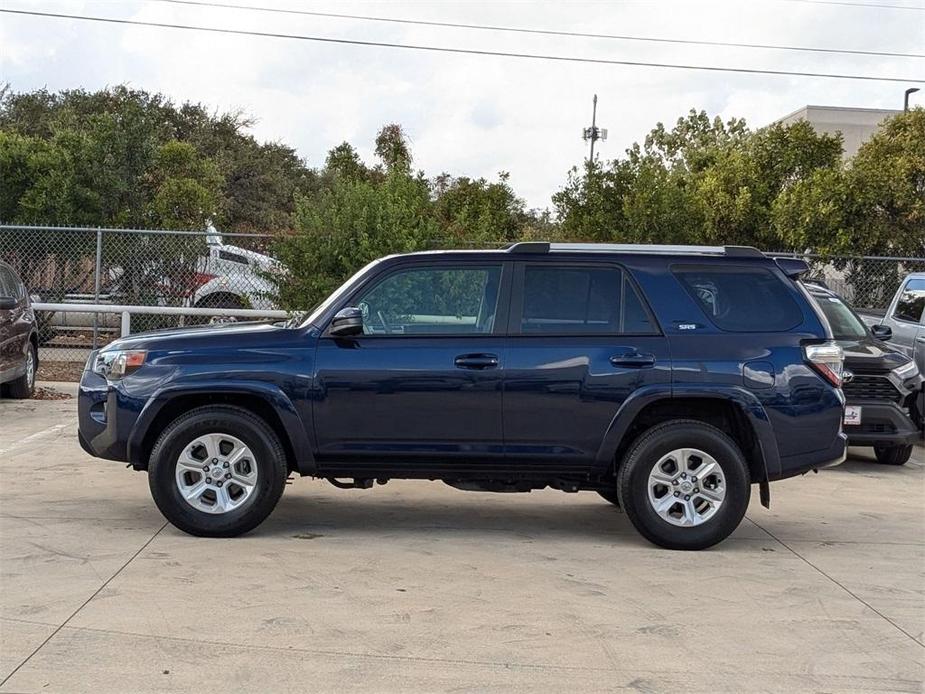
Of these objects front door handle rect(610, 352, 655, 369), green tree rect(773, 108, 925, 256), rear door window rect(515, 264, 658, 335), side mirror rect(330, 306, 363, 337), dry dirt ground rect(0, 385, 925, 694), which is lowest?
dry dirt ground rect(0, 385, 925, 694)

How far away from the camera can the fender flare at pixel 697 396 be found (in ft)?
24.2

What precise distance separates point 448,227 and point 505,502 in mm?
6573

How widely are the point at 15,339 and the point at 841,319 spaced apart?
9.10m

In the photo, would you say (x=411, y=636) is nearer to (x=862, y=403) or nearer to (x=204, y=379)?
(x=204, y=379)

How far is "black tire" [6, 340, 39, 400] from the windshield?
907 centimetres

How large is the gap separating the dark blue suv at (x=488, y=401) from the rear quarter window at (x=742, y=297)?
3 cm

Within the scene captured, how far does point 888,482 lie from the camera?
10867 millimetres

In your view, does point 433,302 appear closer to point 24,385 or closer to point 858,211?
point 24,385

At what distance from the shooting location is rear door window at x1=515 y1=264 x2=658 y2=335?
297 inches

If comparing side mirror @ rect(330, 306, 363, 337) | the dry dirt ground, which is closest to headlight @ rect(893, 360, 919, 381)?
the dry dirt ground

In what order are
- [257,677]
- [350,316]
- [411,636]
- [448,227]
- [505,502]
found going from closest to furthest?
[257,677] → [411,636] → [350,316] → [505,502] → [448,227]

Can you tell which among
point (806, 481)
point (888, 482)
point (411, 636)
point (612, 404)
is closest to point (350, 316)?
point (612, 404)

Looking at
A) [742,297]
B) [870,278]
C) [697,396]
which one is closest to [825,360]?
[742,297]

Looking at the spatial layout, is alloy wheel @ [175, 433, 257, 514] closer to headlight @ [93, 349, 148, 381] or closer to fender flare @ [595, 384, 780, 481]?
headlight @ [93, 349, 148, 381]
